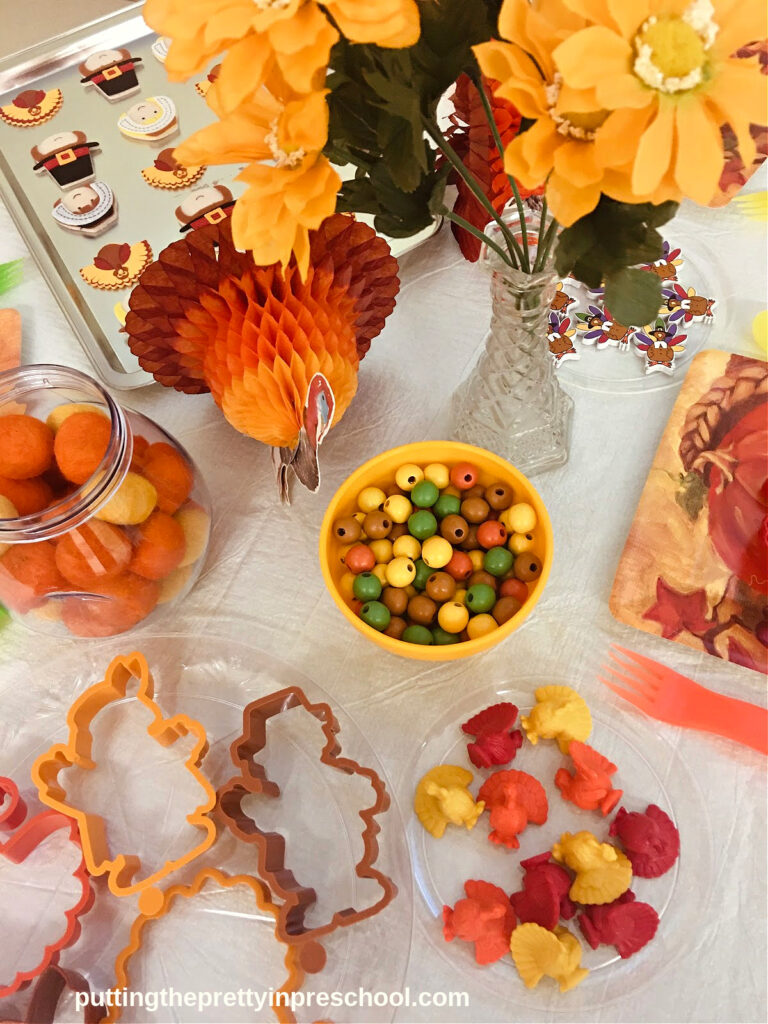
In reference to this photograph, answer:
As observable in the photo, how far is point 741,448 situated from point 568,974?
0.38m

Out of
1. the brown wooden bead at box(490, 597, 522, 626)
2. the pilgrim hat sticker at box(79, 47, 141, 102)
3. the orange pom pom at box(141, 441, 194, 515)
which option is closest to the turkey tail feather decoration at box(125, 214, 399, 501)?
the orange pom pom at box(141, 441, 194, 515)

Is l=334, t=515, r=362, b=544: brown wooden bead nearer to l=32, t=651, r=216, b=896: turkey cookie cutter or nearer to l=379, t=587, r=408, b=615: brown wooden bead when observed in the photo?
l=379, t=587, r=408, b=615: brown wooden bead

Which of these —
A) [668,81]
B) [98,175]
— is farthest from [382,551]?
[98,175]

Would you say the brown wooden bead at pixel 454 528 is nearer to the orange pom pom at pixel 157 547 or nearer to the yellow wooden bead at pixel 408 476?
Result: the yellow wooden bead at pixel 408 476

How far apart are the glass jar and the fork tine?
30cm

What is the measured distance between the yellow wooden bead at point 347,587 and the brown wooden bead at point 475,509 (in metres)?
0.09

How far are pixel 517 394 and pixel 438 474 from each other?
8cm

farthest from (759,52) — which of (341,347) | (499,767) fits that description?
(499,767)

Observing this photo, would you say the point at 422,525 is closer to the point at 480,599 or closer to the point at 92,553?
the point at 480,599

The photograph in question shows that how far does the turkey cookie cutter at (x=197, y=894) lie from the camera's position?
46 cm

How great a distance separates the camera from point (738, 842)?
497 millimetres

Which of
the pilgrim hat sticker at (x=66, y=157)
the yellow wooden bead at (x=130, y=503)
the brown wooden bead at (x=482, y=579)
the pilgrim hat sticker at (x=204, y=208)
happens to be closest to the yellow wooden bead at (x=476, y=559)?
the brown wooden bead at (x=482, y=579)

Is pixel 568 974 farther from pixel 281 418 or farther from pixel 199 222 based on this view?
pixel 199 222

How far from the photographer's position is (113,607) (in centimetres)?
54
